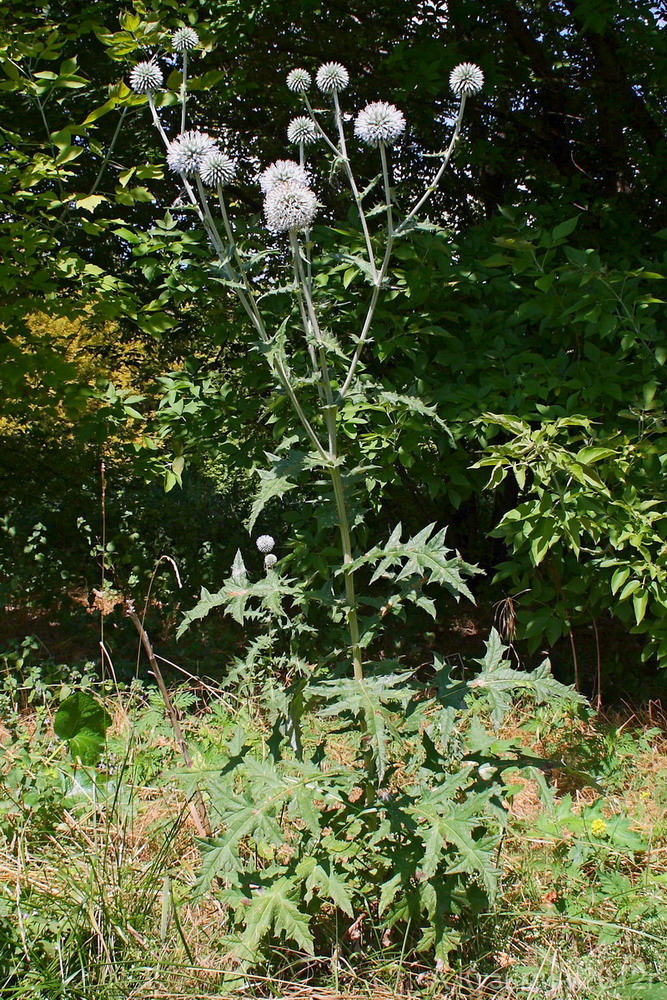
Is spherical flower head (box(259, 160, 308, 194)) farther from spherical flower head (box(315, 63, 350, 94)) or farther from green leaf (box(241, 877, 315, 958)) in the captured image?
green leaf (box(241, 877, 315, 958))

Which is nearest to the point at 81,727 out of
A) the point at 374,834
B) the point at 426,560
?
the point at 374,834

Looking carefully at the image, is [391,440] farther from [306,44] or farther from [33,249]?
[306,44]

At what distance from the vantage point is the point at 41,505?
519cm

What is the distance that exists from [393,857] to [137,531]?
3.43 m

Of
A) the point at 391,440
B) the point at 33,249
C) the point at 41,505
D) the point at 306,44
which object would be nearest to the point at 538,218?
the point at 391,440

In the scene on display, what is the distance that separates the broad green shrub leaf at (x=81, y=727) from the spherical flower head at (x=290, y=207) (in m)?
1.57

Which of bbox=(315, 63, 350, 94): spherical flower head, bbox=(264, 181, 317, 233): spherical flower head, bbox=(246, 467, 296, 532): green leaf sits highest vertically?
bbox=(315, 63, 350, 94): spherical flower head

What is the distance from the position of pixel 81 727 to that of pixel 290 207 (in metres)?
1.72

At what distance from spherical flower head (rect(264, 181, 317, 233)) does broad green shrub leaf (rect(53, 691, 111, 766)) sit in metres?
1.57

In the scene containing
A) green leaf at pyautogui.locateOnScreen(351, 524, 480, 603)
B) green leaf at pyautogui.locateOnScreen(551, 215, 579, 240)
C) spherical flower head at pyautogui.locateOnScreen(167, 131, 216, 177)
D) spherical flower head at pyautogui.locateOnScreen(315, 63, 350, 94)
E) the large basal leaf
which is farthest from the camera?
green leaf at pyautogui.locateOnScreen(551, 215, 579, 240)

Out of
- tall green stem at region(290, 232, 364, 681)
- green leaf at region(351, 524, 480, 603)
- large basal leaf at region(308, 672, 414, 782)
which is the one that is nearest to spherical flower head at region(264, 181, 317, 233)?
tall green stem at region(290, 232, 364, 681)

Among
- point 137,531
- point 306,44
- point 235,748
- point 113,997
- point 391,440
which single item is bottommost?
point 113,997

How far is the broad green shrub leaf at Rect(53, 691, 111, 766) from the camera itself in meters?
2.59

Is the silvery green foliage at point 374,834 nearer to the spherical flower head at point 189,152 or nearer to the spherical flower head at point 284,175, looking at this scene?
the spherical flower head at point 284,175
